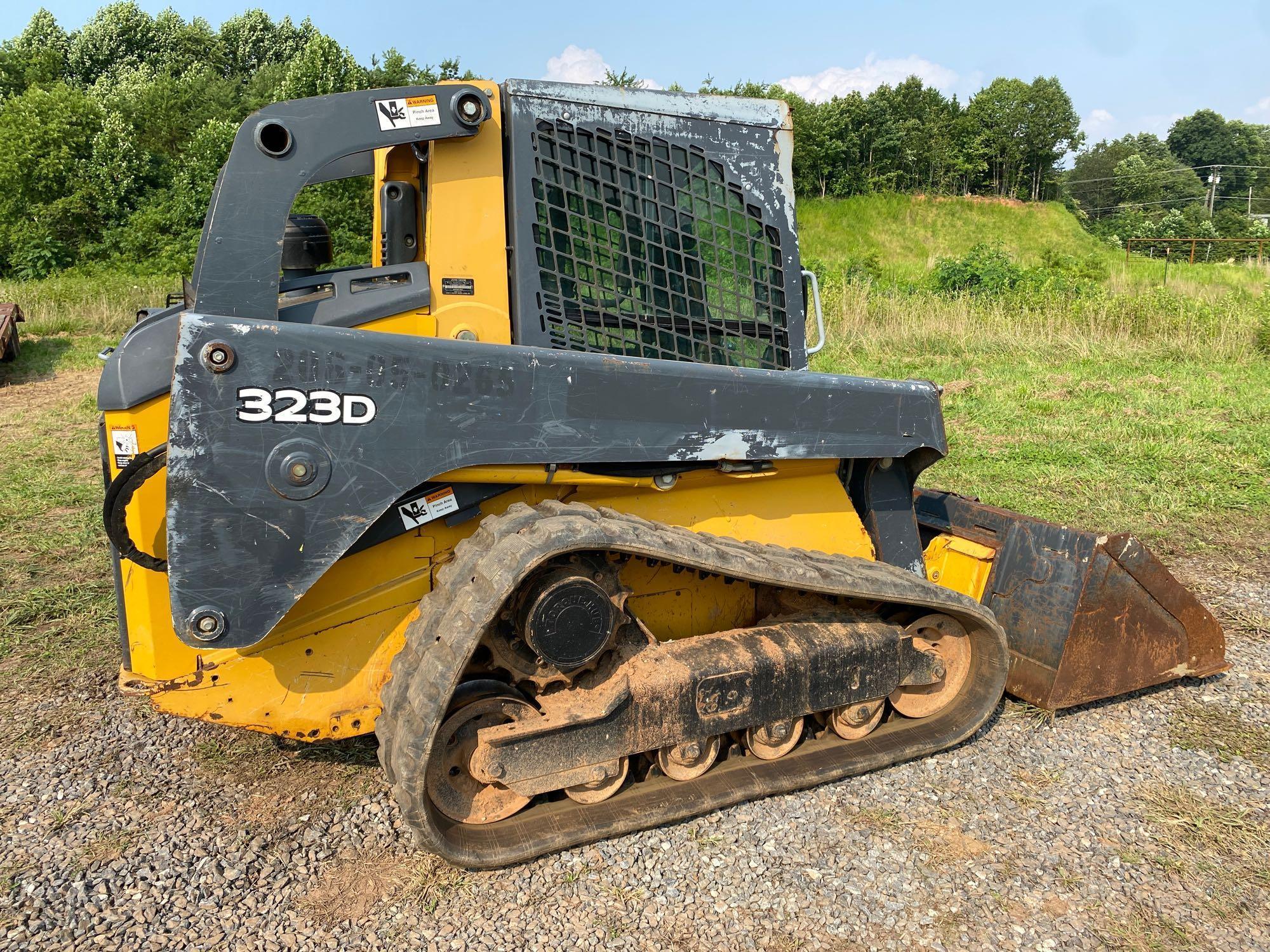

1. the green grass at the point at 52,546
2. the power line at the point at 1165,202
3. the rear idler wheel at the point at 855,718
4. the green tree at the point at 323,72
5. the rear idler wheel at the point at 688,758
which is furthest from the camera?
the power line at the point at 1165,202

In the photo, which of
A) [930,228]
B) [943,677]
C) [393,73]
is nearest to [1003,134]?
[930,228]

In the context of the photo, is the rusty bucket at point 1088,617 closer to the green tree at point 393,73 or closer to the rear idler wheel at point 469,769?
the rear idler wheel at point 469,769

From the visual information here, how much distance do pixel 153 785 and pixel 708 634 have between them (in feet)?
6.74

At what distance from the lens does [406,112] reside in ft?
9.45

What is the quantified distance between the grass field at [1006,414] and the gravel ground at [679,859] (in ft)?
4.60

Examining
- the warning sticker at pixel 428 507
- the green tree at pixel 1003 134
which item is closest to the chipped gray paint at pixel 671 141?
the warning sticker at pixel 428 507

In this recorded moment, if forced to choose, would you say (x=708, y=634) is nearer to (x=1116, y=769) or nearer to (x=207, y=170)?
(x=1116, y=769)

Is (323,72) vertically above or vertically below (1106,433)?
above

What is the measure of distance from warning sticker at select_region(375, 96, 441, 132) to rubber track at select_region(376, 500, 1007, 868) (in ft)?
4.05

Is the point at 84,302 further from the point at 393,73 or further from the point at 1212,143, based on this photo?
the point at 1212,143

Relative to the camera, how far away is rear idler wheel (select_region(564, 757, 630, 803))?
3.02 m

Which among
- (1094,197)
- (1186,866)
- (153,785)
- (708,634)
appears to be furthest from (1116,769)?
(1094,197)

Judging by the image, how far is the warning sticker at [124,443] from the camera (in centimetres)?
281

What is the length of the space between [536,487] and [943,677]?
5.79 feet
